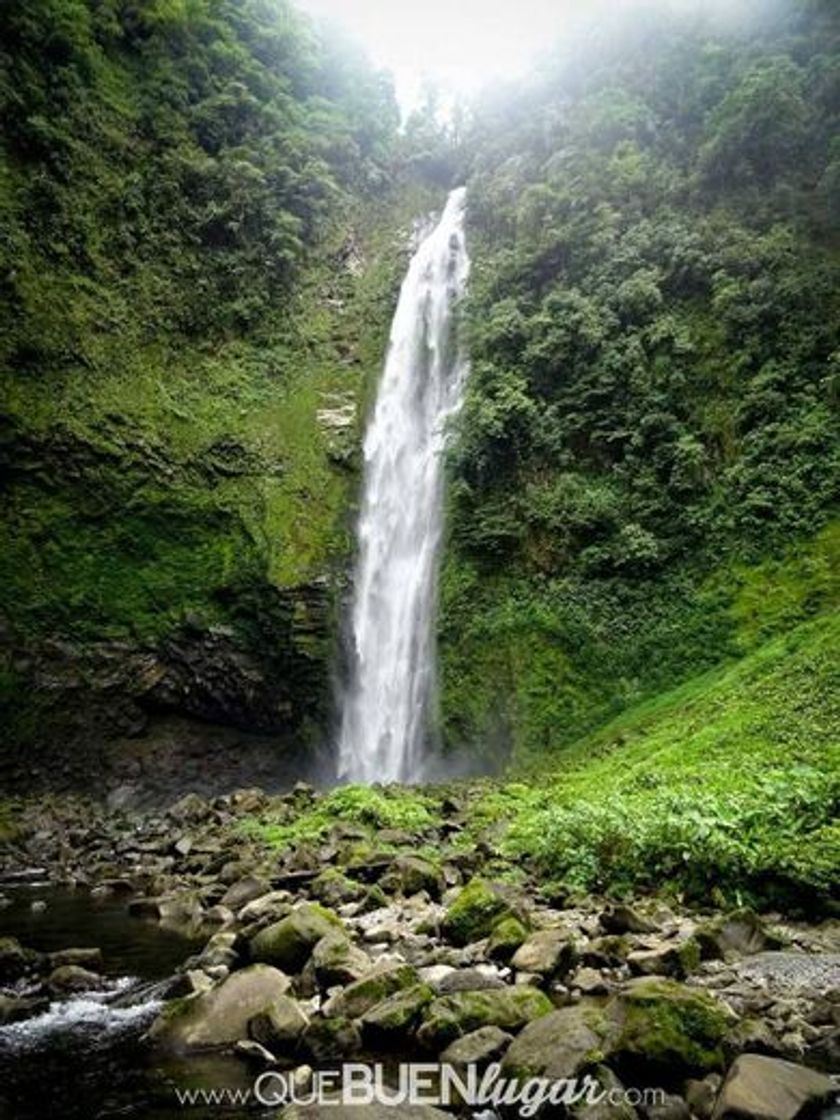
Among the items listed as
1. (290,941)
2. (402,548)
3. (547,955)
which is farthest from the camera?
(402,548)

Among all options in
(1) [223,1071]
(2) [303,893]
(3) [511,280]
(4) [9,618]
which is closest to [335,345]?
(3) [511,280]

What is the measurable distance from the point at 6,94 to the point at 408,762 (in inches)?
915

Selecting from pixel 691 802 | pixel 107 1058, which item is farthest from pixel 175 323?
pixel 107 1058

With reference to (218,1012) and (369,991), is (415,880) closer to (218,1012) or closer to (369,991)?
(369,991)

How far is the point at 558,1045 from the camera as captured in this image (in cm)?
524

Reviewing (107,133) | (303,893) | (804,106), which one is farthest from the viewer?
(107,133)

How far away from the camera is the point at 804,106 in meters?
25.2

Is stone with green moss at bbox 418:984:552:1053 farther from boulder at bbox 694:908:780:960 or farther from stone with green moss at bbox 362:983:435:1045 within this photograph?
boulder at bbox 694:908:780:960

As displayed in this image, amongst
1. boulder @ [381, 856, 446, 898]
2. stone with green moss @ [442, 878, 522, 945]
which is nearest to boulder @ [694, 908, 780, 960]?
stone with green moss @ [442, 878, 522, 945]

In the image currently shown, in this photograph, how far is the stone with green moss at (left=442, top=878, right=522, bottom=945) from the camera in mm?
8281

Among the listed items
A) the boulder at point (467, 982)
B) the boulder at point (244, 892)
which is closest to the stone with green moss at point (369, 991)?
the boulder at point (467, 982)

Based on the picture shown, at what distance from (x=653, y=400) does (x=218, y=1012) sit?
19867 millimetres

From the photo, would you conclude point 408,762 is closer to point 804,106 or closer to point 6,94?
point 804,106

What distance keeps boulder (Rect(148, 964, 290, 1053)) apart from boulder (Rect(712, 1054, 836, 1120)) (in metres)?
3.20
